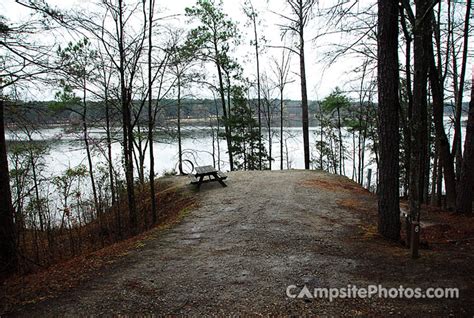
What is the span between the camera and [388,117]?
15.2ft

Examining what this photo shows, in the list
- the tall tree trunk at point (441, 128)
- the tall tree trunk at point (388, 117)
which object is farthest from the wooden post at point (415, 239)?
the tall tree trunk at point (441, 128)

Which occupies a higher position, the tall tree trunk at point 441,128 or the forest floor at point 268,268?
the tall tree trunk at point 441,128

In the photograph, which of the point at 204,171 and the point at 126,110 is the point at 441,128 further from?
the point at 126,110

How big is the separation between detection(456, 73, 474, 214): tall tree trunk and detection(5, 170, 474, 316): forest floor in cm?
43

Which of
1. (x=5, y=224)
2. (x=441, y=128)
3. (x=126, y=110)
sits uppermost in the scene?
(x=126, y=110)

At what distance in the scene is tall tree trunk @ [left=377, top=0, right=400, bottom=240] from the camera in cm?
452

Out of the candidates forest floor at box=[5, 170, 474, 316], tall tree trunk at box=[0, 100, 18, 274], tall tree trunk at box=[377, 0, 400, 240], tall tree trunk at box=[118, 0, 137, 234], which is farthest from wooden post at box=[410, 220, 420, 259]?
tall tree trunk at box=[118, 0, 137, 234]

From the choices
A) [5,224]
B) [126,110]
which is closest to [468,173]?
[126,110]

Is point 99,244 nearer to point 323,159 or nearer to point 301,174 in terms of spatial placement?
point 301,174

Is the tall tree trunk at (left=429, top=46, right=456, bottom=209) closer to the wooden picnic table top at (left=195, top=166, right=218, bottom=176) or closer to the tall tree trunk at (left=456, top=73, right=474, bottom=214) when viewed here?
the tall tree trunk at (left=456, top=73, right=474, bottom=214)

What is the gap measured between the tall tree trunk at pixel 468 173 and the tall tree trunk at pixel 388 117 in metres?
3.21

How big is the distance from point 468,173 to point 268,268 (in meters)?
5.55

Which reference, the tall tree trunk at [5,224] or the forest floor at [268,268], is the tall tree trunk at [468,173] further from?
the tall tree trunk at [5,224]

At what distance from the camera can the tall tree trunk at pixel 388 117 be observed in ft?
14.8
